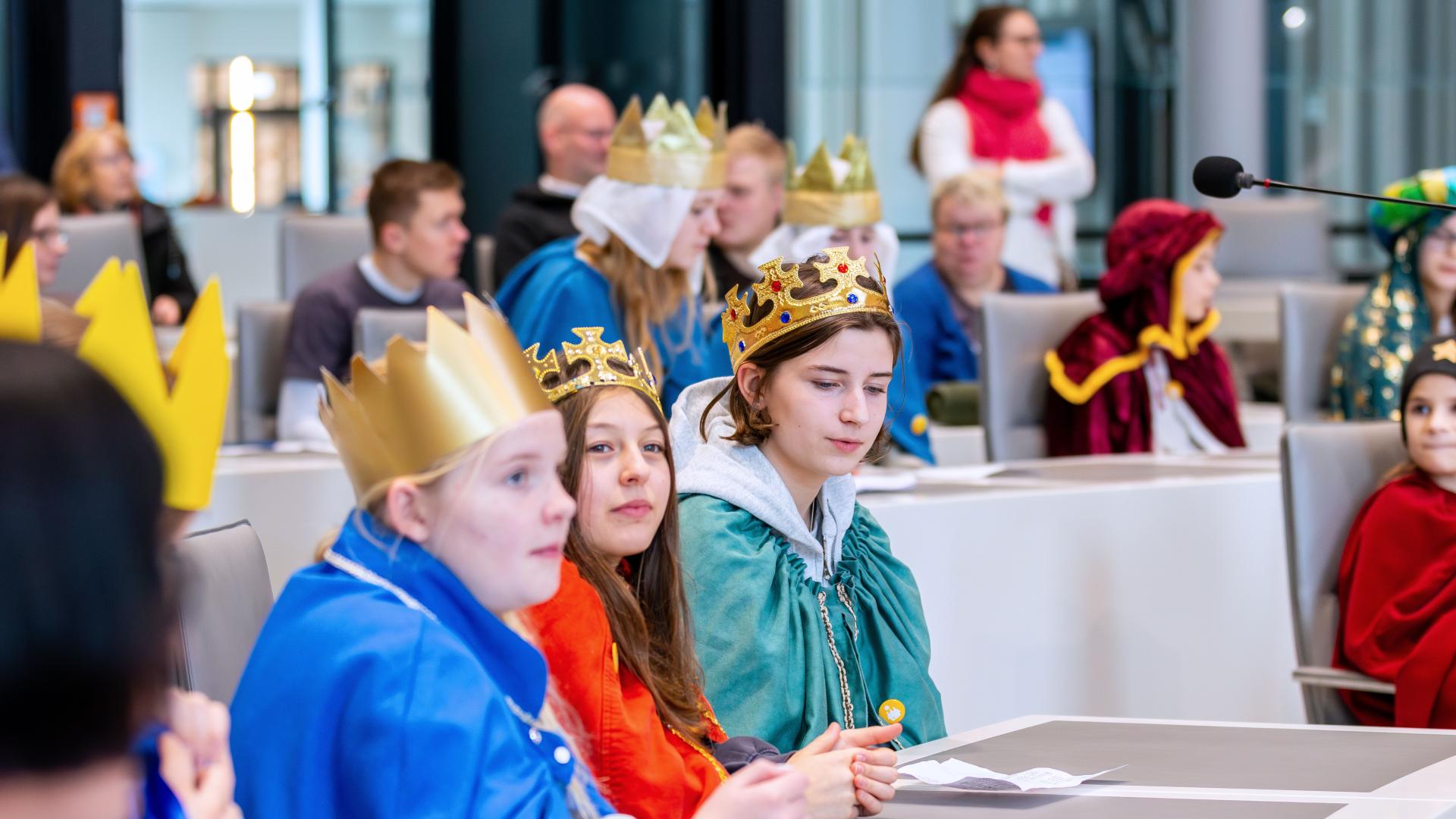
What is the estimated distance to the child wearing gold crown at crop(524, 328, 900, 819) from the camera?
62.9 inches

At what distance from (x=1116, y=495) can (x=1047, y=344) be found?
3.68 feet

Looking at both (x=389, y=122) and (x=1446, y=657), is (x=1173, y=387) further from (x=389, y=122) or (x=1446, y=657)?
(x=389, y=122)

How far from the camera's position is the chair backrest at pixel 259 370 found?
435 centimetres

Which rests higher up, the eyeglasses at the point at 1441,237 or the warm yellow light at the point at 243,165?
the warm yellow light at the point at 243,165

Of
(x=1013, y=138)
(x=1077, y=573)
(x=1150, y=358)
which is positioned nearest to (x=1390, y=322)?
(x=1150, y=358)

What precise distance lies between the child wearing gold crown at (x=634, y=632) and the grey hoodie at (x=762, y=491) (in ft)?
0.71

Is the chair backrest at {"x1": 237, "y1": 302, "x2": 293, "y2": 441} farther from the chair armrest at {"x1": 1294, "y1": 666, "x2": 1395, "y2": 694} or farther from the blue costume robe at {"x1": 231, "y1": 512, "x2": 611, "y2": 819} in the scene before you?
the blue costume robe at {"x1": 231, "y1": 512, "x2": 611, "y2": 819}

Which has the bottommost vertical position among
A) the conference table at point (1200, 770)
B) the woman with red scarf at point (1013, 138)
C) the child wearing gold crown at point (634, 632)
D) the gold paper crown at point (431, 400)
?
the conference table at point (1200, 770)

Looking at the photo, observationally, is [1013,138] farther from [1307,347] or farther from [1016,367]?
[1016,367]

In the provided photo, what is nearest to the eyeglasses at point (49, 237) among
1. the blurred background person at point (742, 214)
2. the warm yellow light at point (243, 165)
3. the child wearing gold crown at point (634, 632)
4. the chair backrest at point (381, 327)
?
the chair backrest at point (381, 327)

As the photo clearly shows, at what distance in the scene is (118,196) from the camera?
5.66 meters

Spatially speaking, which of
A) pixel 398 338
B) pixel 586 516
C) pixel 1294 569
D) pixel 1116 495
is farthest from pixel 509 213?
pixel 398 338

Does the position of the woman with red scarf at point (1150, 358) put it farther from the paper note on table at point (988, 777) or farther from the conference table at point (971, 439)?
the paper note on table at point (988, 777)

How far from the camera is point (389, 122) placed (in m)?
8.91
